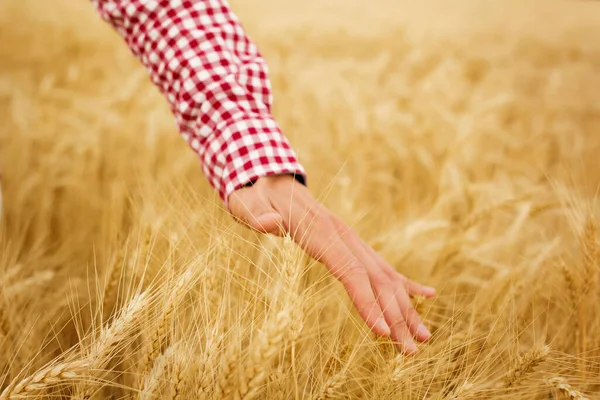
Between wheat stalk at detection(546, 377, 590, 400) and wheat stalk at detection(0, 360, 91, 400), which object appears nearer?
wheat stalk at detection(0, 360, 91, 400)

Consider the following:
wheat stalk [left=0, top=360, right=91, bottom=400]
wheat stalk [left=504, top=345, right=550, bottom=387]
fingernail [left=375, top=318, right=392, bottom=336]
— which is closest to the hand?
fingernail [left=375, top=318, right=392, bottom=336]

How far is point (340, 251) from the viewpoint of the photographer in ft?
1.91

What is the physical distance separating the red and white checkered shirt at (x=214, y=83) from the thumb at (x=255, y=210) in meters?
0.01

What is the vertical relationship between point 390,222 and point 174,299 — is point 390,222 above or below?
below

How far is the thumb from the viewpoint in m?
0.58

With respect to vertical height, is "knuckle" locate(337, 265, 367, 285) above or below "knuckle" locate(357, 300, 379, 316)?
above

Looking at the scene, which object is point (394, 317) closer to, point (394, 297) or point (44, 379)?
point (394, 297)

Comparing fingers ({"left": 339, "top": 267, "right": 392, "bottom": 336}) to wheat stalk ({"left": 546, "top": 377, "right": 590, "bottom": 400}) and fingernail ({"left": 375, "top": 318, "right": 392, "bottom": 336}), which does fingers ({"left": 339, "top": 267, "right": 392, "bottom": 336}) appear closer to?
fingernail ({"left": 375, "top": 318, "right": 392, "bottom": 336})

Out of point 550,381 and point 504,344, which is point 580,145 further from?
point 550,381

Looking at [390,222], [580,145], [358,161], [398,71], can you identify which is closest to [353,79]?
[398,71]

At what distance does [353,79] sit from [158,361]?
1754 mm

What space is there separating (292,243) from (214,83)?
0.96 feet

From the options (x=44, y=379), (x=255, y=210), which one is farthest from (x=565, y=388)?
(x=44, y=379)

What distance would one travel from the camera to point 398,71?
2.30 m
